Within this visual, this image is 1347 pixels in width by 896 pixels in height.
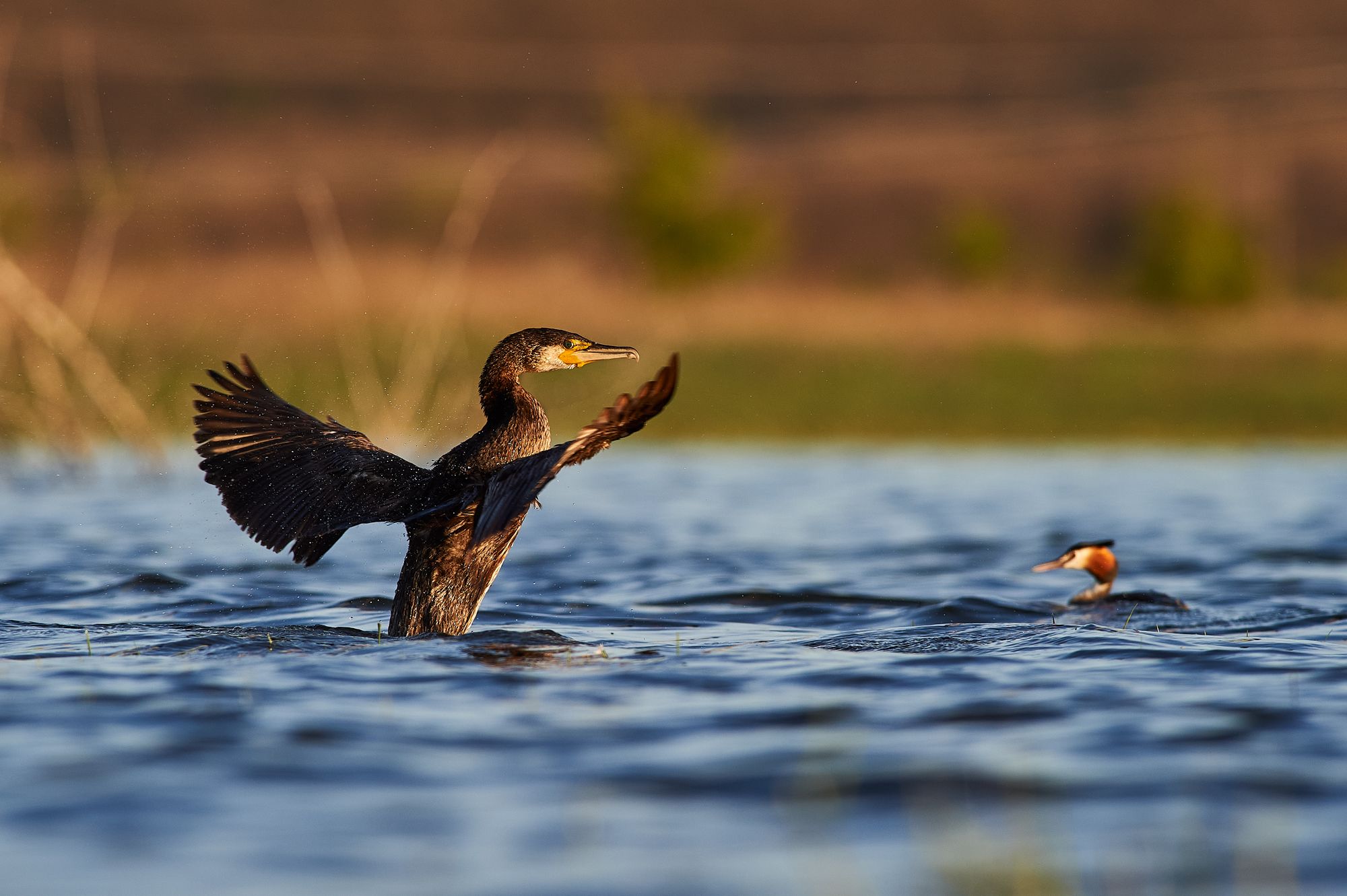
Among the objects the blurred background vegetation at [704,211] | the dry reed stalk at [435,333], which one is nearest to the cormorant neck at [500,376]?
the blurred background vegetation at [704,211]

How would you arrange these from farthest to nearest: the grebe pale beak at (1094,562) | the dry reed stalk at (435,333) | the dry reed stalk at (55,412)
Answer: the dry reed stalk at (435,333)
the dry reed stalk at (55,412)
the grebe pale beak at (1094,562)

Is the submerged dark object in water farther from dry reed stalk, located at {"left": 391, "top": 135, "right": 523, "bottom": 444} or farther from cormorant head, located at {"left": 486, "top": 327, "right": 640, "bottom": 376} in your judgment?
dry reed stalk, located at {"left": 391, "top": 135, "right": 523, "bottom": 444}

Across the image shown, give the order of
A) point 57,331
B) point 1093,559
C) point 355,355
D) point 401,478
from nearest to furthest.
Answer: point 401,478
point 1093,559
point 57,331
point 355,355

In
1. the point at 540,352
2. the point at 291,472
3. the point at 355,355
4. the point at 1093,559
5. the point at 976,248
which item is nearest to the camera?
the point at 291,472

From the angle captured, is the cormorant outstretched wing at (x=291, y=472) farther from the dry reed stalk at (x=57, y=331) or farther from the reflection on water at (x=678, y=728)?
the dry reed stalk at (x=57, y=331)

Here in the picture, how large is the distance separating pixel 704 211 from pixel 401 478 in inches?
1157

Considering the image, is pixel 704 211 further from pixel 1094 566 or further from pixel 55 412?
pixel 1094 566

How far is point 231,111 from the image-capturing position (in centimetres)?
10725

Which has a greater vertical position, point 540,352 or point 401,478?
point 540,352

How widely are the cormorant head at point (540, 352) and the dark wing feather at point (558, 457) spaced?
0.98m

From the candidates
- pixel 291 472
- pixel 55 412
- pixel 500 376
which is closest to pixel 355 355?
pixel 55 412

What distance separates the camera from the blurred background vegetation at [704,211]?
2078 centimetres

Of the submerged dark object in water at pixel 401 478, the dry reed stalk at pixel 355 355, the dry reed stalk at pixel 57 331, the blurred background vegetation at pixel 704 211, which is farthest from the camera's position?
the blurred background vegetation at pixel 704 211

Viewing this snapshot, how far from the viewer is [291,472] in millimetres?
7535
